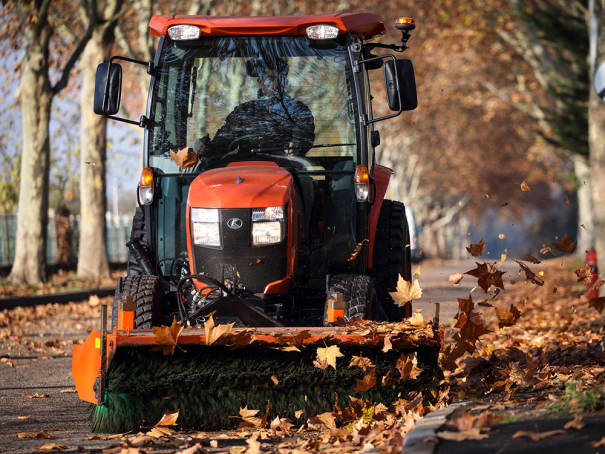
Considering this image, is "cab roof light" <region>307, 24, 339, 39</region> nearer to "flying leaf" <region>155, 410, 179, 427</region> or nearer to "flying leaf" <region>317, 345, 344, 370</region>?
"flying leaf" <region>317, 345, 344, 370</region>

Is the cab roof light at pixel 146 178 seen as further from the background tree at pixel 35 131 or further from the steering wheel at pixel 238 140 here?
the background tree at pixel 35 131

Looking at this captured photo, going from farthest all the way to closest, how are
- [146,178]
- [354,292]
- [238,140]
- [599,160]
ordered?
[599,160], [238,140], [146,178], [354,292]

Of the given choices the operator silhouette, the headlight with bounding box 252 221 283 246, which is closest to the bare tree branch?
the operator silhouette

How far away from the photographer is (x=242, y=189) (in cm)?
634

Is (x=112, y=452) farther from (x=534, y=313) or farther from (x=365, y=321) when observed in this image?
(x=534, y=313)

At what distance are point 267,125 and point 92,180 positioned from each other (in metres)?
15.3

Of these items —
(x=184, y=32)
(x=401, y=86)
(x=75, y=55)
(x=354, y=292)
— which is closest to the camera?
(x=354, y=292)

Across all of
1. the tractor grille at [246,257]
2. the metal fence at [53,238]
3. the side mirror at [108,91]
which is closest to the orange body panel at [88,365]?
the tractor grille at [246,257]

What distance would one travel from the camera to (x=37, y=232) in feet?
62.9

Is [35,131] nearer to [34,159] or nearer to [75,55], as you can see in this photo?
[34,159]

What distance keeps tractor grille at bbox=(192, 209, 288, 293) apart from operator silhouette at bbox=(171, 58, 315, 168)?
2.89 feet

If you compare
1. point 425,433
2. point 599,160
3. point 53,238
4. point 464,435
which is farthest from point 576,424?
point 53,238

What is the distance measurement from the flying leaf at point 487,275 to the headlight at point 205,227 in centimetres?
190

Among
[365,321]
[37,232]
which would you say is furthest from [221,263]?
[37,232]
